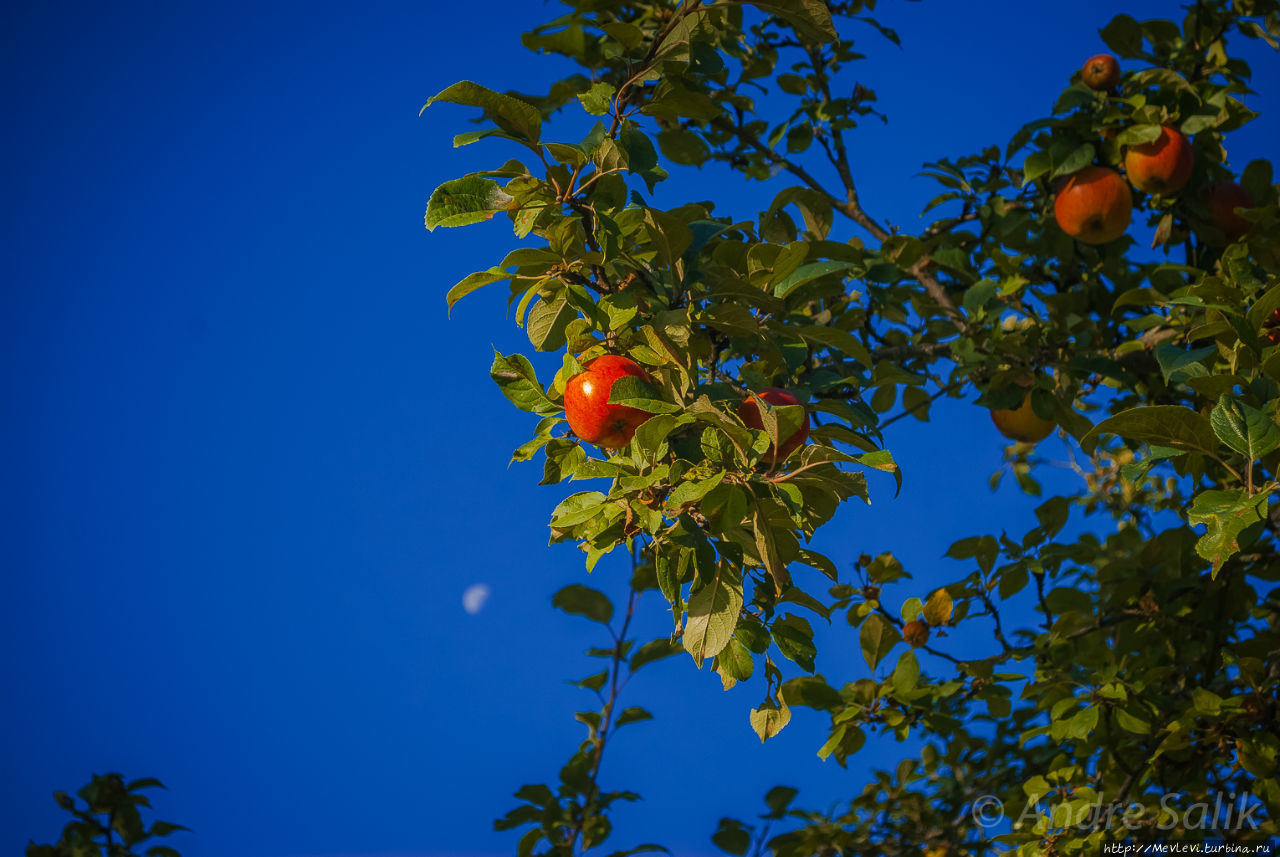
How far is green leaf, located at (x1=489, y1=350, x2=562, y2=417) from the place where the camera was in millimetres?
1354

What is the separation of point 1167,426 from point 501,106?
984 millimetres

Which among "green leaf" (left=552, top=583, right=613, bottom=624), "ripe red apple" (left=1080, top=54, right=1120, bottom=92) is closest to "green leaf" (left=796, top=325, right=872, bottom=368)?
"green leaf" (left=552, top=583, right=613, bottom=624)

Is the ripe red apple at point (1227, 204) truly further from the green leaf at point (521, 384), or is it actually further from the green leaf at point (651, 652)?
the green leaf at point (521, 384)

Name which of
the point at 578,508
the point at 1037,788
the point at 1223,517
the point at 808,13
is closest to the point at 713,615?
the point at 578,508

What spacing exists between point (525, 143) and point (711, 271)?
0.36 meters

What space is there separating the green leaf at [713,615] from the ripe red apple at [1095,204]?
5.93 ft

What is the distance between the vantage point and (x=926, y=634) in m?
2.29

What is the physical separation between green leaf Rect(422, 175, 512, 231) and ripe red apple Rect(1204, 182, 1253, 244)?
226 cm

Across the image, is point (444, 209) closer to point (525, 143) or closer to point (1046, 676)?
point (525, 143)

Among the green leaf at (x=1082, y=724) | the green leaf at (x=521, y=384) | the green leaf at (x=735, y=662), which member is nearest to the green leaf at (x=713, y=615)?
the green leaf at (x=735, y=662)


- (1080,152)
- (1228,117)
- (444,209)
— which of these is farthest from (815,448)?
(1228,117)

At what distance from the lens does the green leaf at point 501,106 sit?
1.09 m

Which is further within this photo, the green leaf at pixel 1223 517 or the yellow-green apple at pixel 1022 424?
the yellow-green apple at pixel 1022 424

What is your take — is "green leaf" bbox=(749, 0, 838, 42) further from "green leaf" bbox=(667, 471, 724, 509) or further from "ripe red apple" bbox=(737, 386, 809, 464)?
"green leaf" bbox=(667, 471, 724, 509)
